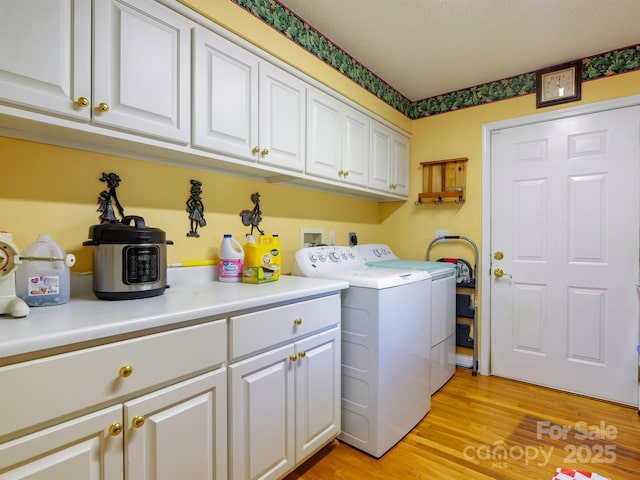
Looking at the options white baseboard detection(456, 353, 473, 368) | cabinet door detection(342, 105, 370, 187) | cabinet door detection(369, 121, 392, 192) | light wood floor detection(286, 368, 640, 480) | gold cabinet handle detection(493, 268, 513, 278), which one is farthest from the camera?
white baseboard detection(456, 353, 473, 368)

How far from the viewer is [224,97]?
1.52 m

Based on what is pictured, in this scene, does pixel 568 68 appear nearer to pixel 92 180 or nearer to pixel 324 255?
pixel 324 255

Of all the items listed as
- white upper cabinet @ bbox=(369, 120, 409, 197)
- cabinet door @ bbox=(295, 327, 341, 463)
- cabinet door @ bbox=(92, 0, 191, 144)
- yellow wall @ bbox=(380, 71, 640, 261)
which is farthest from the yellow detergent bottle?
yellow wall @ bbox=(380, 71, 640, 261)

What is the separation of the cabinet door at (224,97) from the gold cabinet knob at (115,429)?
3.51 feet

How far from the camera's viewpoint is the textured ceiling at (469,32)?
185 cm

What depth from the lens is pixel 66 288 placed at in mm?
1127

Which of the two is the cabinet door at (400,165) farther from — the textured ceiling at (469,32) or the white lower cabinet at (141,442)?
the white lower cabinet at (141,442)

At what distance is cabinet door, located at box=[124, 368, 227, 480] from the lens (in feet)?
3.08

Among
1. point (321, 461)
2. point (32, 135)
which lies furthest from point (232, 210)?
point (321, 461)

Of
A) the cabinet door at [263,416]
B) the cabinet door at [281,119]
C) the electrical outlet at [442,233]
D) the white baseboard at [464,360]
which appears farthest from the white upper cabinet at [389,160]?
the cabinet door at [263,416]

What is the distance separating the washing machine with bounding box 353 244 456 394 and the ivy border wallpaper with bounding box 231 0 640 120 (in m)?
1.34

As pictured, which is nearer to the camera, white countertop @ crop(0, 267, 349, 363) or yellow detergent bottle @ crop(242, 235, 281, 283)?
white countertop @ crop(0, 267, 349, 363)

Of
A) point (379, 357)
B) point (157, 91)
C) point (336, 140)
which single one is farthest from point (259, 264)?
point (336, 140)

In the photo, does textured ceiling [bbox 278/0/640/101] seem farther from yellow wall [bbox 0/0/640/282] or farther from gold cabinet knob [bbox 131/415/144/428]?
gold cabinet knob [bbox 131/415/144/428]
